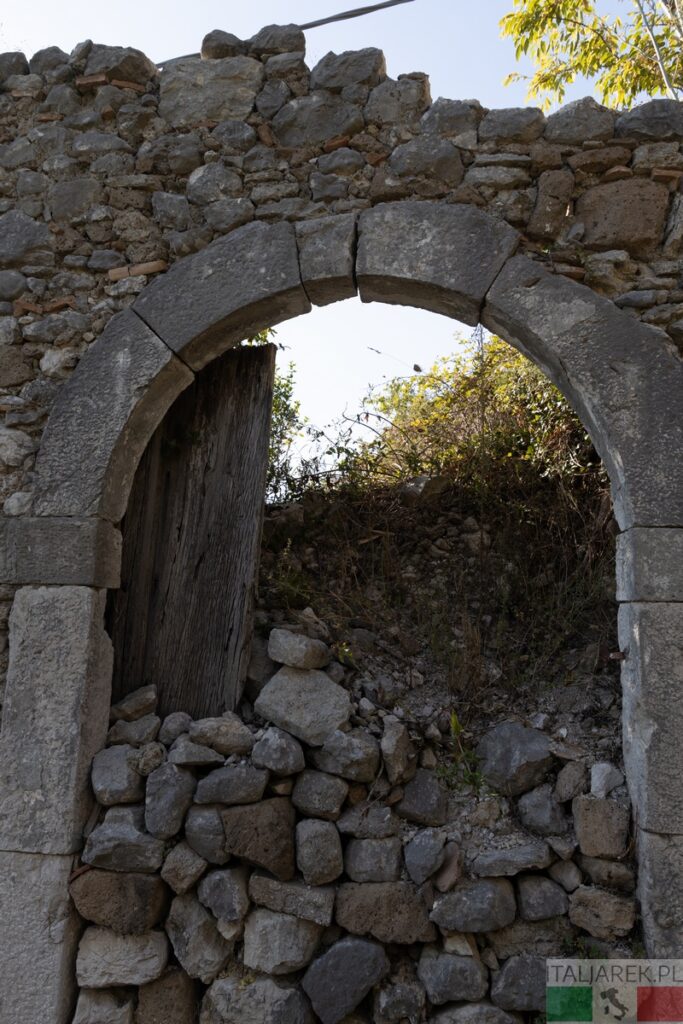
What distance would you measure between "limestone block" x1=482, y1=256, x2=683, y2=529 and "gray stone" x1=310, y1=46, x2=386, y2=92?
1035mm

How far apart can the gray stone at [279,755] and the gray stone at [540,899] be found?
0.90m

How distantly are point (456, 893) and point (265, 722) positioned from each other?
948 millimetres

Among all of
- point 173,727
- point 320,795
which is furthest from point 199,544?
point 320,795

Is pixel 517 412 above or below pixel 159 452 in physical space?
above

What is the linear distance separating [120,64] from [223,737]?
2867 millimetres

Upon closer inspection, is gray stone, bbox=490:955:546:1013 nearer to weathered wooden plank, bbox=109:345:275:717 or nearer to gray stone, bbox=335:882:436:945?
gray stone, bbox=335:882:436:945

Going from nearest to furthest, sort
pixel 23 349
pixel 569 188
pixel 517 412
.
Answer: pixel 569 188
pixel 23 349
pixel 517 412

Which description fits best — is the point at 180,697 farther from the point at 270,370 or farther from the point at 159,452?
the point at 270,370

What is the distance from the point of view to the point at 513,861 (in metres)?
2.60

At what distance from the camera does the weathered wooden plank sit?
316 centimetres

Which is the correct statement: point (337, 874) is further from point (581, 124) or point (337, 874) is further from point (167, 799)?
point (581, 124)

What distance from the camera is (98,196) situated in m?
3.17

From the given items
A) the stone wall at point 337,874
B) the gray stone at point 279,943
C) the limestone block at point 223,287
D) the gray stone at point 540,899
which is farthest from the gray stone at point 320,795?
the limestone block at point 223,287

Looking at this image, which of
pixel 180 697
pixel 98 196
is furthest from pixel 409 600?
pixel 98 196
